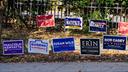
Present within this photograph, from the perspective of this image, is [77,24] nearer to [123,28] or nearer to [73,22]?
[73,22]

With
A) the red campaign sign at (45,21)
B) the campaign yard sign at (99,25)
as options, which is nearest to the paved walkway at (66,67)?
the campaign yard sign at (99,25)

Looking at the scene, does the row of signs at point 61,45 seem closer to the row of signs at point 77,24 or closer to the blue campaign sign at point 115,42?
the blue campaign sign at point 115,42

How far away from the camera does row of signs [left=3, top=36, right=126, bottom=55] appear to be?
13070 millimetres

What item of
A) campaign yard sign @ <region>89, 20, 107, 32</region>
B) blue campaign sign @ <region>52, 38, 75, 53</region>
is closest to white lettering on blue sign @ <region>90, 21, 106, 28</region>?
campaign yard sign @ <region>89, 20, 107, 32</region>

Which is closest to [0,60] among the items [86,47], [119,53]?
[86,47]

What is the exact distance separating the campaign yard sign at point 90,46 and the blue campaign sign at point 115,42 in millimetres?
445

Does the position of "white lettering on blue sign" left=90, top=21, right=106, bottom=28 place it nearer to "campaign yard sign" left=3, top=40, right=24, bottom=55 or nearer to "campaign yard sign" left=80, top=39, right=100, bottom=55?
"campaign yard sign" left=80, top=39, right=100, bottom=55

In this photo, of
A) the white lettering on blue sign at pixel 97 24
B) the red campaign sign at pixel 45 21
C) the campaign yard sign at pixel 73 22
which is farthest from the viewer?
the red campaign sign at pixel 45 21

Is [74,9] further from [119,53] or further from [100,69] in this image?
[100,69]

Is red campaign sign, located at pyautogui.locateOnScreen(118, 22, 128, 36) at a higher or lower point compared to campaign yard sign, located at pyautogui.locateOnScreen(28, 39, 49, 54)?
higher

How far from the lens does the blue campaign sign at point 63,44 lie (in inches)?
517

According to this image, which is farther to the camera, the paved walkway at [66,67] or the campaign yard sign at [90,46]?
the campaign yard sign at [90,46]

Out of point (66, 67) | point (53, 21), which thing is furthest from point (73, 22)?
point (66, 67)

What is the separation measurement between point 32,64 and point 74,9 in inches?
220
